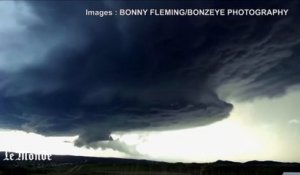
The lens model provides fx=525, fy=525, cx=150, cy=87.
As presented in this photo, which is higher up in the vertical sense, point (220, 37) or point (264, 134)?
point (220, 37)

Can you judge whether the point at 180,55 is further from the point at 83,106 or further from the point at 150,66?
the point at 83,106

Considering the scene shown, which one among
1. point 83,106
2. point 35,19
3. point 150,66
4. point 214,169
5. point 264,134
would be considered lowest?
point 214,169

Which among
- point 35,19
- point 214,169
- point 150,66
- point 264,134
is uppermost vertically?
point 35,19

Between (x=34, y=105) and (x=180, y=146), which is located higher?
(x=34, y=105)

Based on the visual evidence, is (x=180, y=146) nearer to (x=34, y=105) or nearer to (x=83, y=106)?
(x=83, y=106)

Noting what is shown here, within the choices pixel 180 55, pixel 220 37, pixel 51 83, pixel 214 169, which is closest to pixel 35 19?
pixel 51 83

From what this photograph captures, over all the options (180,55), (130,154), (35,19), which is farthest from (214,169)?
(35,19)
